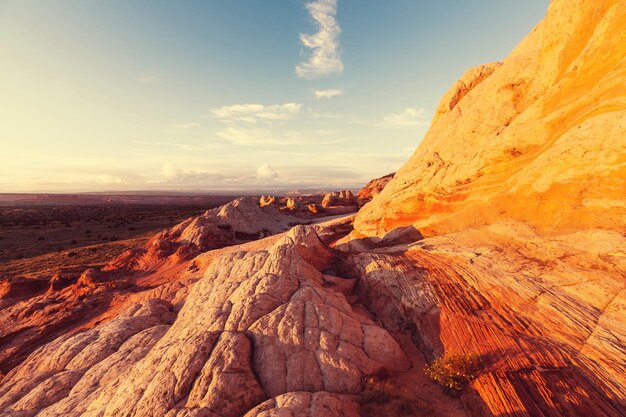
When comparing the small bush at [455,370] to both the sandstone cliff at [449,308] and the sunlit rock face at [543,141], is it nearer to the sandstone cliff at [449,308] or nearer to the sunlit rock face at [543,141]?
the sandstone cliff at [449,308]

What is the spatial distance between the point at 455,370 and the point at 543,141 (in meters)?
13.7

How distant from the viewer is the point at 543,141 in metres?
15.0

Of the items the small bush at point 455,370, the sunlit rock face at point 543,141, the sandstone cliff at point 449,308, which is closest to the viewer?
the sandstone cliff at point 449,308

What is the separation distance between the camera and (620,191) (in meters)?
11.5

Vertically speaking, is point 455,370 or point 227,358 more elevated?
point 227,358

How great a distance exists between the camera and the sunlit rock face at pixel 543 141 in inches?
476

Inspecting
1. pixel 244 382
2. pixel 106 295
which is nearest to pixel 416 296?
pixel 244 382

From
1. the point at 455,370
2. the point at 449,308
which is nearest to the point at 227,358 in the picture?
the point at 455,370

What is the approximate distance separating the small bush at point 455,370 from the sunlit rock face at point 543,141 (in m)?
8.61

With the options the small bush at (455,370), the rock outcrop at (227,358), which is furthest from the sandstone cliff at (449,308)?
the small bush at (455,370)

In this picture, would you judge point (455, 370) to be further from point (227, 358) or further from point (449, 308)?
point (227, 358)

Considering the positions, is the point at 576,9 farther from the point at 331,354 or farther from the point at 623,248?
the point at 331,354

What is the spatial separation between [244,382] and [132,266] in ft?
87.8

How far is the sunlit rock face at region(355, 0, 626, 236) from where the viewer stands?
12094 mm
